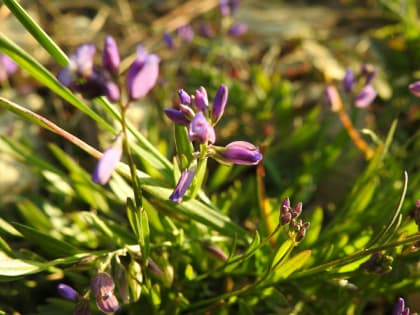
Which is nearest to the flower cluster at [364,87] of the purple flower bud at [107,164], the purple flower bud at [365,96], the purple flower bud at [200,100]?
the purple flower bud at [365,96]

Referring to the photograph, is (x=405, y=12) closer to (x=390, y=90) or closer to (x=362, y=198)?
(x=390, y=90)

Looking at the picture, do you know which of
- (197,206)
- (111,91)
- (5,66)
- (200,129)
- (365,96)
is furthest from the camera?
(5,66)

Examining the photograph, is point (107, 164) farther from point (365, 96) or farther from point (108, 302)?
point (365, 96)

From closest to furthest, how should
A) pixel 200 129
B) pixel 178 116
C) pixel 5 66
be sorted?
pixel 200 129 → pixel 178 116 → pixel 5 66

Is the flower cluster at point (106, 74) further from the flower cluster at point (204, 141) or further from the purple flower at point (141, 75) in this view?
the flower cluster at point (204, 141)

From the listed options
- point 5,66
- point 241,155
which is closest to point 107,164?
point 241,155

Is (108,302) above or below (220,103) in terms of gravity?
below
